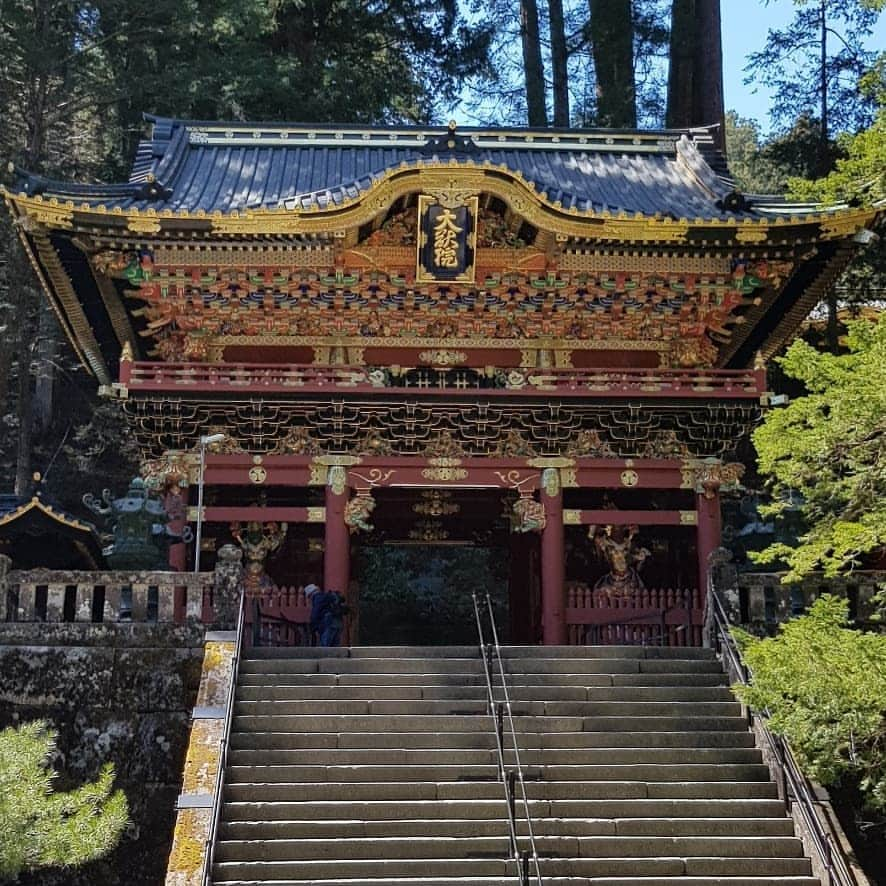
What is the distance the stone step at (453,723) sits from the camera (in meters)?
12.1

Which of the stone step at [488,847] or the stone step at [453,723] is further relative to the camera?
the stone step at [453,723]

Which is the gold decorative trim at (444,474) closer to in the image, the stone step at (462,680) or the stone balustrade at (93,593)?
the stone balustrade at (93,593)

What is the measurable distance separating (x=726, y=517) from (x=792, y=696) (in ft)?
39.3

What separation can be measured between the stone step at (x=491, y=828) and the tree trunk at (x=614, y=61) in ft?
64.1

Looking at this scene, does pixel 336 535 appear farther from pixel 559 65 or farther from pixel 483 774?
pixel 559 65

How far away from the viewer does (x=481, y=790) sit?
37.0 feet

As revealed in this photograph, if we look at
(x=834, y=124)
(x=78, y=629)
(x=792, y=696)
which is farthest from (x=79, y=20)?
(x=792, y=696)

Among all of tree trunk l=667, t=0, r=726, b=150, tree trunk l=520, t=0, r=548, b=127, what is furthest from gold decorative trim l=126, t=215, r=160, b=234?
tree trunk l=520, t=0, r=548, b=127

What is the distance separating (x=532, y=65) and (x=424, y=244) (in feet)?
47.9

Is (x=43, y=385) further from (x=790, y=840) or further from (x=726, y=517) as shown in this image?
(x=790, y=840)

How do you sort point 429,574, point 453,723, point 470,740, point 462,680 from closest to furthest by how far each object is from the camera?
point 470,740 → point 453,723 → point 462,680 → point 429,574

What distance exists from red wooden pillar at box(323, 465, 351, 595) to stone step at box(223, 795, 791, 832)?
509 cm

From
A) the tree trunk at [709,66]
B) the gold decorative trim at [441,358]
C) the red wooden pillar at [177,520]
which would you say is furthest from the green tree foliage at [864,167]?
the tree trunk at [709,66]

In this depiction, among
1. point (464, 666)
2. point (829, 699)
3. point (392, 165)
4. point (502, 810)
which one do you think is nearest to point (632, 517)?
point (464, 666)
